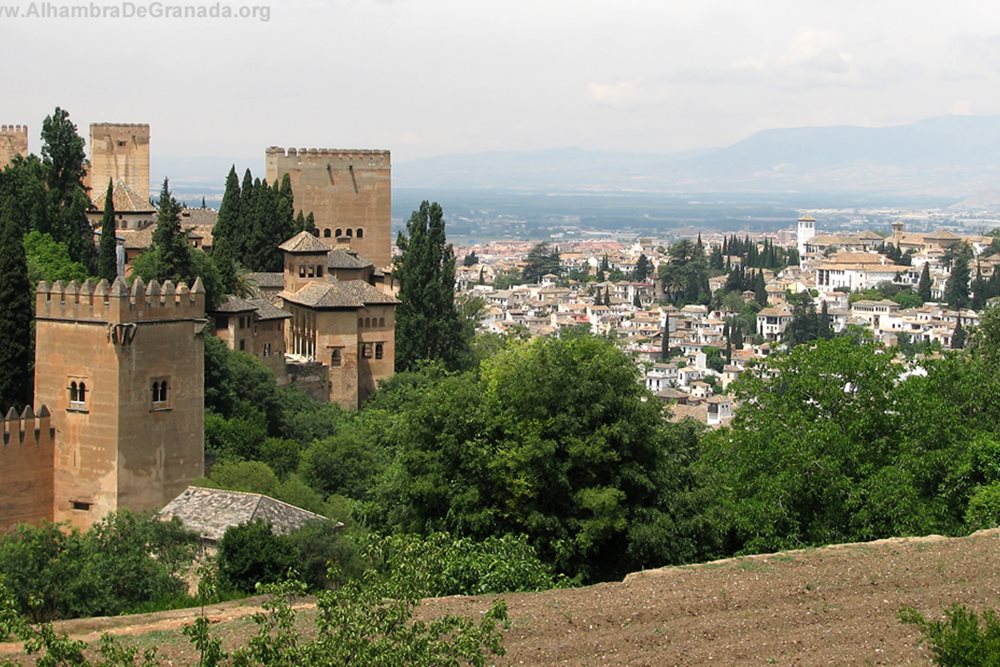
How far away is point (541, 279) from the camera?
17438 centimetres

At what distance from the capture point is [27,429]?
27.2m

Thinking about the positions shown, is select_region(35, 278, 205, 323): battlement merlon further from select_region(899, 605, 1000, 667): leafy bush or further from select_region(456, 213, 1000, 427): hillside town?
select_region(456, 213, 1000, 427): hillside town

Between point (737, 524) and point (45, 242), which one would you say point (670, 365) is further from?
point (737, 524)

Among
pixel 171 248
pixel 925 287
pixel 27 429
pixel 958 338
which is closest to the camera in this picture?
pixel 27 429

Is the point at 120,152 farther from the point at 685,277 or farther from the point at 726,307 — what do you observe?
the point at 685,277

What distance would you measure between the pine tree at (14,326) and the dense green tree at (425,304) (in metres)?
15.9

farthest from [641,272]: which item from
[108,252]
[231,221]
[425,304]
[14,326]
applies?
[14,326]

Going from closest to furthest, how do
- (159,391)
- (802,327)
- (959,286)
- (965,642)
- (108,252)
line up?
(965,642) → (159,391) → (108,252) → (802,327) → (959,286)

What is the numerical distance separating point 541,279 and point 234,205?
127812 mm

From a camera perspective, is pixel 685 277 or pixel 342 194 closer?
pixel 342 194

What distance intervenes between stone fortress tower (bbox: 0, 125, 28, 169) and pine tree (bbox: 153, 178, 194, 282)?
17.8 meters

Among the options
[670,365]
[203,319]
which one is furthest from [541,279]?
[203,319]

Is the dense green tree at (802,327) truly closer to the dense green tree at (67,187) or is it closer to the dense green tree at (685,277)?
the dense green tree at (685,277)

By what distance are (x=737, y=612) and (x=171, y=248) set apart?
2267cm
